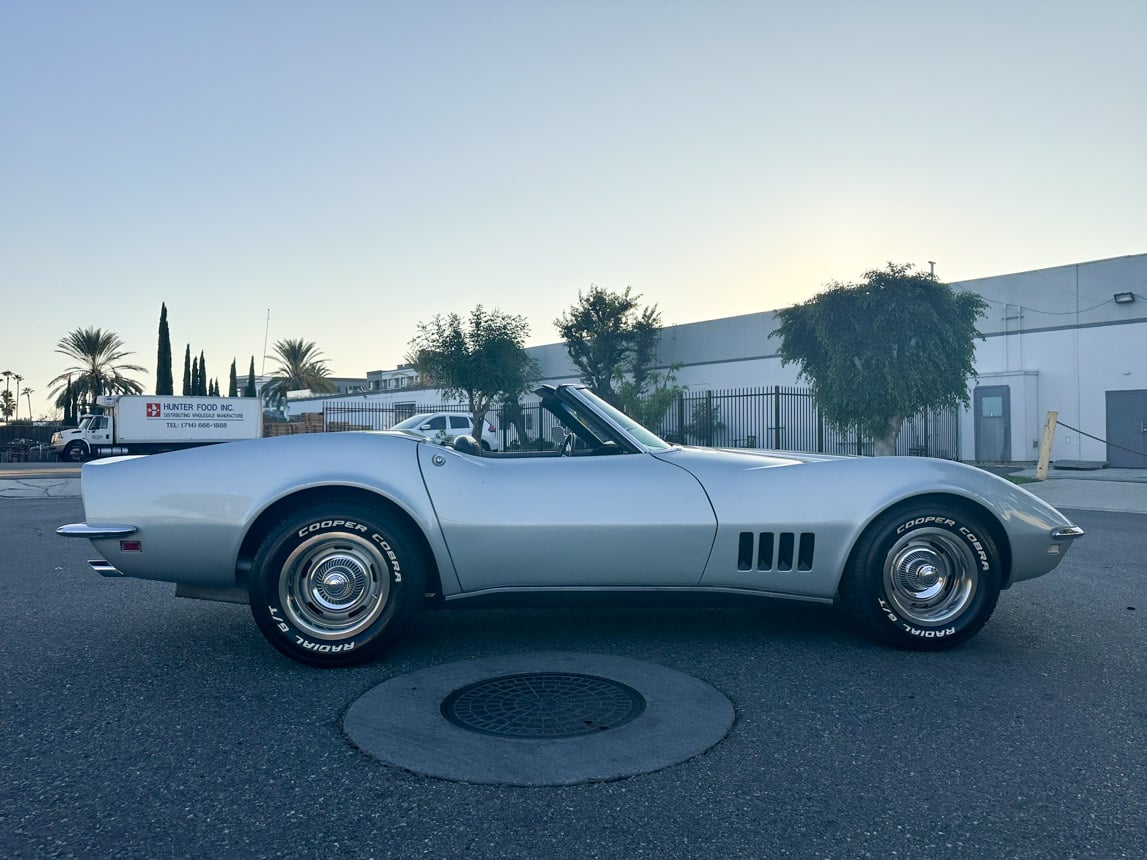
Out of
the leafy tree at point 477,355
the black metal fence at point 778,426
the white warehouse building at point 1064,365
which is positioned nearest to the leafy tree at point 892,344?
the black metal fence at point 778,426

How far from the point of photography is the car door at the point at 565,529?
3869 millimetres

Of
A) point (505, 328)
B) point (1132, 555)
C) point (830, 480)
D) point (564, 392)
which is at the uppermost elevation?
point (505, 328)

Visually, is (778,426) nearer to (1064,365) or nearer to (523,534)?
(1064,365)

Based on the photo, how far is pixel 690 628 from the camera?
457 cm

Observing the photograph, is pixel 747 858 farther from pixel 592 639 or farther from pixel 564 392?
pixel 564 392

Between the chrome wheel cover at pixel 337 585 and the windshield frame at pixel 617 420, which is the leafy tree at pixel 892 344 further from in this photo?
the chrome wheel cover at pixel 337 585

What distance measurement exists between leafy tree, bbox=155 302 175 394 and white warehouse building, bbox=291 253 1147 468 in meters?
44.7

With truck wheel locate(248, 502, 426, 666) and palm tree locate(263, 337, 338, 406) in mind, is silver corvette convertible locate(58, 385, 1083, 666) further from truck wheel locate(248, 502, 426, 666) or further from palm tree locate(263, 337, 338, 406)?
palm tree locate(263, 337, 338, 406)

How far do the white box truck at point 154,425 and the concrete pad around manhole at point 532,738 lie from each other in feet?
110

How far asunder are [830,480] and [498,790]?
2223mm

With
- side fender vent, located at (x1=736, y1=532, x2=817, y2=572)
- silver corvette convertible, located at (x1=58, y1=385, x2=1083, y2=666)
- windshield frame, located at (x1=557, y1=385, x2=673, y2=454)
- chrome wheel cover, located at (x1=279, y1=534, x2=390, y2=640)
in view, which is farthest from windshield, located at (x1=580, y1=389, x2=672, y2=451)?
chrome wheel cover, located at (x1=279, y1=534, x2=390, y2=640)

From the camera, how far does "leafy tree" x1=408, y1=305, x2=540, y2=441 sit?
34.1 metres

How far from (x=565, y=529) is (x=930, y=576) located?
5.60 feet

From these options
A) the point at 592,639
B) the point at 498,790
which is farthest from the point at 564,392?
the point at 498,790
